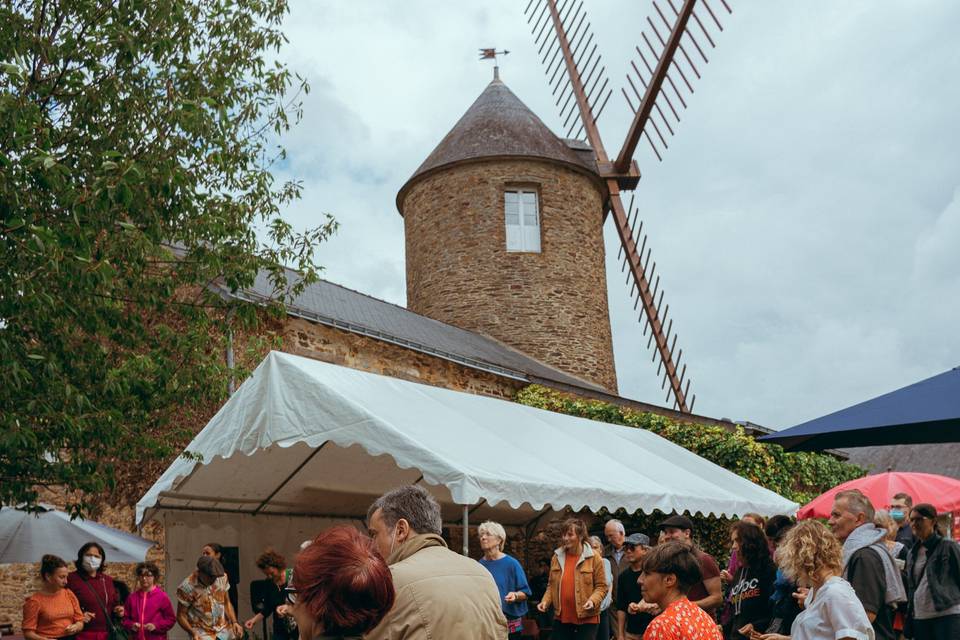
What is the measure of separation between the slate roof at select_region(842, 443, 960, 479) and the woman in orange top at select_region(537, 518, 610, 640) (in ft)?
74.8

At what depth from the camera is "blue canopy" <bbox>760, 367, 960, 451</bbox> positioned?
6977 millimetres

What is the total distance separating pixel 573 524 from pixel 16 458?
4.05 m

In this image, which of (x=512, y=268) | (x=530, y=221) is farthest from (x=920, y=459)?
(x=512, y=268)

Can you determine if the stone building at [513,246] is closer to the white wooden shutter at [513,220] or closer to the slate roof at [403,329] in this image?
the white wooden shutter at [513,220]

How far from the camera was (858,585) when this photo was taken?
485 cm

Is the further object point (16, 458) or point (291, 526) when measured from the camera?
point (291, 526)

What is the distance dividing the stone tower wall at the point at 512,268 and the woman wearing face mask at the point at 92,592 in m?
14.8

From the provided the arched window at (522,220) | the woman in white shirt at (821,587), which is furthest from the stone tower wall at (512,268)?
the woman in white shirt at (821,587)

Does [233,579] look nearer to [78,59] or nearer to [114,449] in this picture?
[114,449]

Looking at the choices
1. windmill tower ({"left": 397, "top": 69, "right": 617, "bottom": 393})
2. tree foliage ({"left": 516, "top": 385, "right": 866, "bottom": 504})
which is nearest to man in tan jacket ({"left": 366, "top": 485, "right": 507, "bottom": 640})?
tree foliage ({"left": 516, "top": 385, "right": 866, "bottom": 504})

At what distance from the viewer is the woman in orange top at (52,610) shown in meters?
7.74

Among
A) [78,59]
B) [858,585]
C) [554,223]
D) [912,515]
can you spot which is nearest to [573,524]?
[912,515]

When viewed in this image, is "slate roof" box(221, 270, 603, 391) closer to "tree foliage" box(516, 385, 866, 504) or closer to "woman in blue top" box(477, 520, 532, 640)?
"tree foliage" box(516, 385, 866, 504)

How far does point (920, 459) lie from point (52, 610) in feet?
88.8
